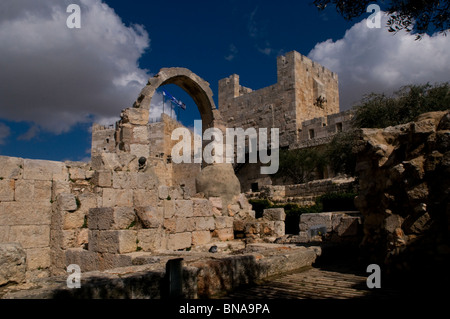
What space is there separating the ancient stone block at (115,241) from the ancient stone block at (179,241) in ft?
4.22

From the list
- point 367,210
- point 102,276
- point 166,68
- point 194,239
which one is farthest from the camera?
point 166,68

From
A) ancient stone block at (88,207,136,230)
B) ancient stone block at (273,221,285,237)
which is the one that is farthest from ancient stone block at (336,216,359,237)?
ancient stone block at (88,207,136,230)

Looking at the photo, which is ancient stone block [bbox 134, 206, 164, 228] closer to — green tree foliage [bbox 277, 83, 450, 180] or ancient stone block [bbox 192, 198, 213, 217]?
ancient stone block [bbox 192, 198, 213, 217]

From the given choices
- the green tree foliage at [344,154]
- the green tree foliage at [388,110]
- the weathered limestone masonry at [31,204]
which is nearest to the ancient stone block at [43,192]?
the weathered limestone masonry at [31,204]

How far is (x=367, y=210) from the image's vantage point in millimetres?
5203

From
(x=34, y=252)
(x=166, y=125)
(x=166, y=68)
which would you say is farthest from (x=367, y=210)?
(x=166, y=125)

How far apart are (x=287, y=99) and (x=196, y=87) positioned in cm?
1949

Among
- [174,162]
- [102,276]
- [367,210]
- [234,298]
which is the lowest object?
[234,298]

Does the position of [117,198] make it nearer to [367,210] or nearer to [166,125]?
[367,210]

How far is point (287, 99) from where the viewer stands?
95.3 ft

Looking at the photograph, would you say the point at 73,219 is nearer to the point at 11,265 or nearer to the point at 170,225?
the point at 170,225

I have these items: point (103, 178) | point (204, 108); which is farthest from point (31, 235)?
point (204, 108)

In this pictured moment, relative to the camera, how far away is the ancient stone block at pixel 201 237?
26.3ft
